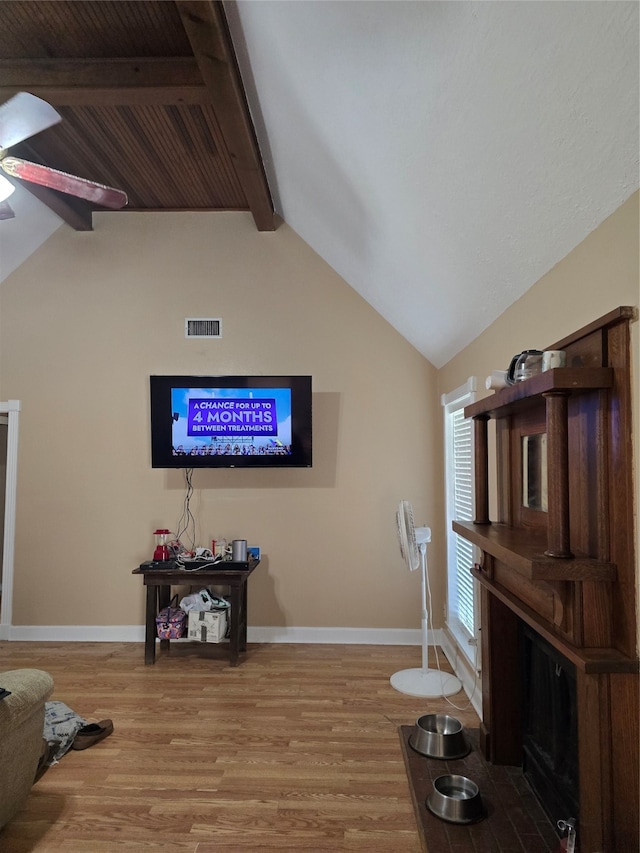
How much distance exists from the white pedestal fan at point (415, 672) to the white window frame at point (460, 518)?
25 cm

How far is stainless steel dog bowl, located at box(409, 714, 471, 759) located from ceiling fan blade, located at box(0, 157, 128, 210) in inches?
120

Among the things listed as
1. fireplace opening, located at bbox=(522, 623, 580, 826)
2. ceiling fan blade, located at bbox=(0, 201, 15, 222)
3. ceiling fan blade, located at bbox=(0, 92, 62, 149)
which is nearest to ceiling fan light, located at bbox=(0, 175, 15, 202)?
ceiling fan blade, located at bbox=(0, 92, 62, 149)

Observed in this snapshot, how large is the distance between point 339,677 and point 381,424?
1.97 meters

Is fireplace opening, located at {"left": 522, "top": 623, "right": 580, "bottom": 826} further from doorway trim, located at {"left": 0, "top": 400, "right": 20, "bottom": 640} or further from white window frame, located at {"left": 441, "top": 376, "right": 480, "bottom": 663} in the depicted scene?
doorway trim, located at {"left": 0, "top": 400, "right": 20, "bottom": 640}

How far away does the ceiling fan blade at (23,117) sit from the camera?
2246mm

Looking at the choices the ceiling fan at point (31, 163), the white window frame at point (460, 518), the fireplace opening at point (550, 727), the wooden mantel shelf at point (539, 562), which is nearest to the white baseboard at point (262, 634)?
the white window frame at point (460, 518)

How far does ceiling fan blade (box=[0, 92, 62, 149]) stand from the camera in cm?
225

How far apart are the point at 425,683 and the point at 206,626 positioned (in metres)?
1.63

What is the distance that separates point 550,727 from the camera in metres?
2.06

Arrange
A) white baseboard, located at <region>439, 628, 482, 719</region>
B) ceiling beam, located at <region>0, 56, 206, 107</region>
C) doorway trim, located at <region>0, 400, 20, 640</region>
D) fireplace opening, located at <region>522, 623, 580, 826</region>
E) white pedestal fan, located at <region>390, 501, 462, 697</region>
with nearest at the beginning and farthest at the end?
fireplace opening, located at <region>522, 623, 580, 826</region> < ceiling beam, located at <region>0, 56, 206, 107</region> < white baseboard, located at <region>439, 628, 482, 719</region> < white pedestal fan, located at <region>390, 501, 462, 697</region> < doorway trim, located at <region>0, 400, 20, 640</region>

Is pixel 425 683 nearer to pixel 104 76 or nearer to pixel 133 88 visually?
pixel 133 88

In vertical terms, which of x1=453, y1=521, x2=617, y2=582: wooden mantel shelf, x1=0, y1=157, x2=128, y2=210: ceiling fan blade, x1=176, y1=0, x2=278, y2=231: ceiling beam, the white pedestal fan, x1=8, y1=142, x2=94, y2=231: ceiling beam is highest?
x1=8, y1=142, x2=94, y2=231: ceiling beam

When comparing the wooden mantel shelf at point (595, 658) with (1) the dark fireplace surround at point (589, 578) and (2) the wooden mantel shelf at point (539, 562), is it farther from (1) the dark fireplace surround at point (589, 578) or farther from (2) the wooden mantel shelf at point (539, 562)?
(2) the wooden mantel shelf at point (539, 562)

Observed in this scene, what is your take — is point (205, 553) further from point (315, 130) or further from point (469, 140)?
point (469, 140)
